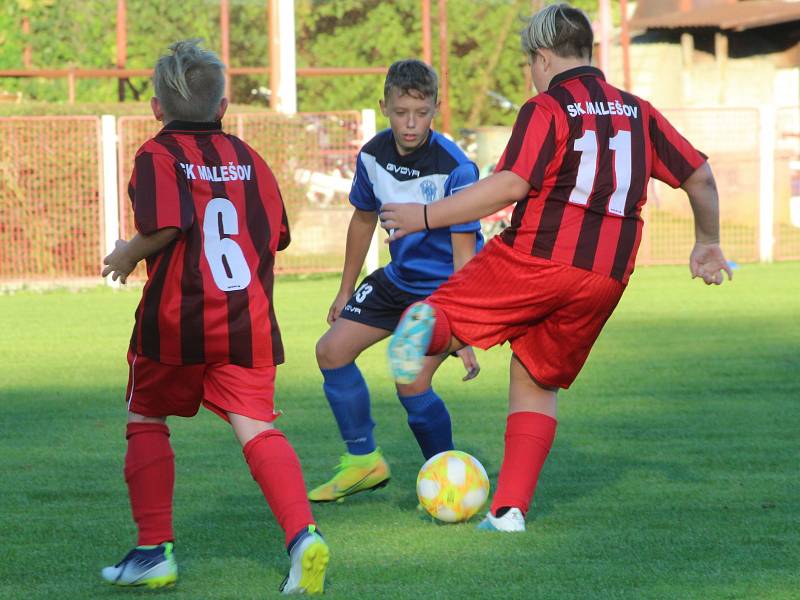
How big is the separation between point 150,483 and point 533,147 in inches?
65.0

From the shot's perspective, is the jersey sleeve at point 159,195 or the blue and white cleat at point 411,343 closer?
the jersey sleeve at point 159,195

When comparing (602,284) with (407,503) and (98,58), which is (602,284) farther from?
(98,58)

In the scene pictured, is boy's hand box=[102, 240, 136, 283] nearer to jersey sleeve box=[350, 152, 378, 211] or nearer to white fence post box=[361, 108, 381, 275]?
jersey sleeve box=[350, 152, 378, 211]

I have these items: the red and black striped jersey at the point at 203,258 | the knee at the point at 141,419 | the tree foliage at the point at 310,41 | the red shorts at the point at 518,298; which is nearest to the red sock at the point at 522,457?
the red shorts at the point at 518,298

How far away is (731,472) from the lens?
6.03 metres

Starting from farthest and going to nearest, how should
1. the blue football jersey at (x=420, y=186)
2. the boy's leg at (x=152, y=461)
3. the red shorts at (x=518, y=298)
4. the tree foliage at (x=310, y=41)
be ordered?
the tree foliage at (x=310, y=41)
the blue football jersey at (x=420, y=186)
the red shorts at (x=518, y=298)
the boy's leg at (x=152, y=461)

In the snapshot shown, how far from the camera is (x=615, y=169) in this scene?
4.79 m

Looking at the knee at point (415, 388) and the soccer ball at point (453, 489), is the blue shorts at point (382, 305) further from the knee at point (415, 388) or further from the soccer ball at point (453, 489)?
the soccer ball at point (453, 489)

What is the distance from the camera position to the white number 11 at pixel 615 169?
4.71 meters

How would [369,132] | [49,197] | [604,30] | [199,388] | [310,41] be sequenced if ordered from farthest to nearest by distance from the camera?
[310,41]
[604,30]
[369,132]
[49,197]
[199,388]

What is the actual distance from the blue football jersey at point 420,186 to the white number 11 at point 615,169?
35.3 inches

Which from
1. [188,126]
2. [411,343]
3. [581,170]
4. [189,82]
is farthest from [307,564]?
[581,170]

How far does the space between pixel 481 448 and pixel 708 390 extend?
7.04ft

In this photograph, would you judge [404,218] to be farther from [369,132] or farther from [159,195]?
[369,132]
